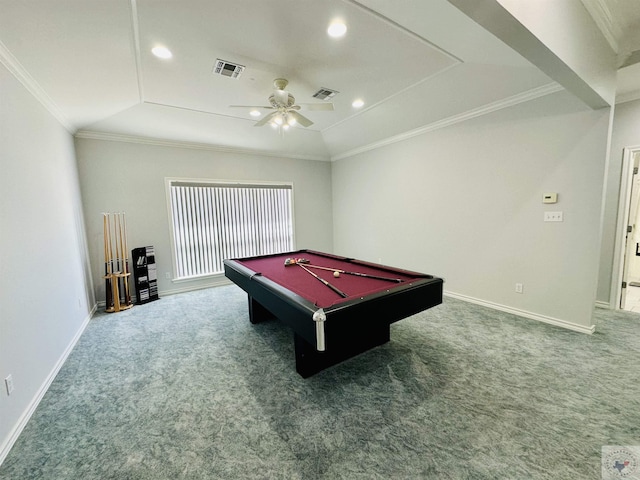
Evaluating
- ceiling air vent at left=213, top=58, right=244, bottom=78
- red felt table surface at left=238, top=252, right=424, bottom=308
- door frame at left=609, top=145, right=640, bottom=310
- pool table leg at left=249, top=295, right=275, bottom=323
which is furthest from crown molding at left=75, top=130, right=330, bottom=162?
door frame at left=609, top=145, right=640, bottom=310

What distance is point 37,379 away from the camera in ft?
6.54

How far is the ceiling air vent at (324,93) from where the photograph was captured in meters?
3.15

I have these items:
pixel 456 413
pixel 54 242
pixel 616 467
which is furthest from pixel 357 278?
pixel 54 242

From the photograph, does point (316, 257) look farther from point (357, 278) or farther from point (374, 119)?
point (374, 119)

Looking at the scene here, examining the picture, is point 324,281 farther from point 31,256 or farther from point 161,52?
point 161,52

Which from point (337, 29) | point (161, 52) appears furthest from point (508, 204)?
point (161, 52)

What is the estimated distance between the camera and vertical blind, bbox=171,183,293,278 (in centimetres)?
458

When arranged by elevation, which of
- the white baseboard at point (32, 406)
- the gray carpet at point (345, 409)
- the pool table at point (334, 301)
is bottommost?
the gray carpet at point (345, 409)

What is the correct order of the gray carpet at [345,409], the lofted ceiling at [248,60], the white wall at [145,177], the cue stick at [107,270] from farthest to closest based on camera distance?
the white wall at [145,177] < the cue stick at [107,270] < the lofted ceiling at [248,60] < the gray carpet at [345,409]

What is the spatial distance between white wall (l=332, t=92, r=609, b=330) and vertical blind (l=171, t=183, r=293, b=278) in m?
2.27

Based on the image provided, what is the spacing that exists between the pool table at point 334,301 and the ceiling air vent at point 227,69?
2.03 m

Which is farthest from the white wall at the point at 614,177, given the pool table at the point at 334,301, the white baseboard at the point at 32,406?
the white baseboard at the point at 32,406

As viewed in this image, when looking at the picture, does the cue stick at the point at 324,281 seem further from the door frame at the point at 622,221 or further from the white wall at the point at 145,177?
the door frame at the point at 622,221

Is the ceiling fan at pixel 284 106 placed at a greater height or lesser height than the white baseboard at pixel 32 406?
greater
